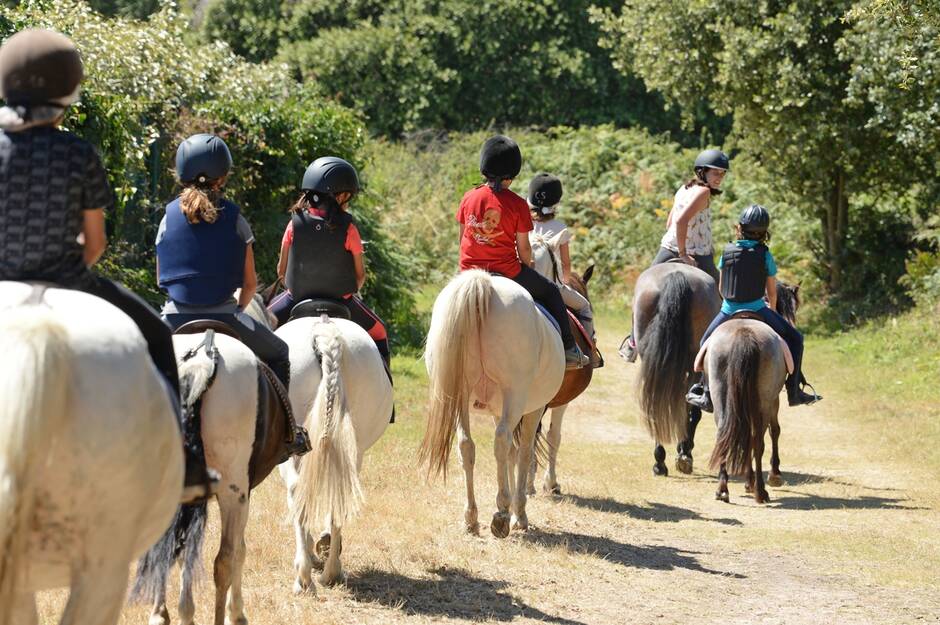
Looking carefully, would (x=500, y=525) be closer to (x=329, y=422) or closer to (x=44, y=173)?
(x=329, y=422)

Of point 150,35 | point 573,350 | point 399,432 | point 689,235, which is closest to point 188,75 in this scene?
point 150,35

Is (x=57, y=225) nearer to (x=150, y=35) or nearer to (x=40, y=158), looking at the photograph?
(x=40, y=158)

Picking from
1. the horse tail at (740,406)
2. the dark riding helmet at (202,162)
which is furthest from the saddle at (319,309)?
the horse tail at (740,406)

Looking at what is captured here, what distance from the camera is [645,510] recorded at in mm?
10273

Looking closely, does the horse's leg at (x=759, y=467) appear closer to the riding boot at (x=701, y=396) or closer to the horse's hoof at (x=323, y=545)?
the riding boot at (x=701, y=396)

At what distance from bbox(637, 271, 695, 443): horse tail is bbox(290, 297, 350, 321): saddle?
15.5ft

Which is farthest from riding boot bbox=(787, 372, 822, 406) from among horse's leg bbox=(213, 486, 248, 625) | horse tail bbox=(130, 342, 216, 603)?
horse tail bbox=(130, 342, 216, 603)

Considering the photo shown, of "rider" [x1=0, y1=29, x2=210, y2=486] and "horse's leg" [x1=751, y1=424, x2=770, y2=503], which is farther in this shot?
"horse's leg" [x1=751, y1=424, x2=770, y2=503]

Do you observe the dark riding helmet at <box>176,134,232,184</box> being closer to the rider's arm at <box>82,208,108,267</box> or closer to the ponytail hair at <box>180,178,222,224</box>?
the ponytail hair at <box>180,178,222,224</box>

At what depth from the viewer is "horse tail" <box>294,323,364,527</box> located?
6664 millimetres

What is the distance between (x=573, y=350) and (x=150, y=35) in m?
7.47

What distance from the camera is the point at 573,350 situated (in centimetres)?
969

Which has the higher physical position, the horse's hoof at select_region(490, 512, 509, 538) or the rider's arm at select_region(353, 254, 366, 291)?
the rider's arm at select_region(353, 254, 366, 291)

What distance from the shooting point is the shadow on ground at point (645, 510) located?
994cm
